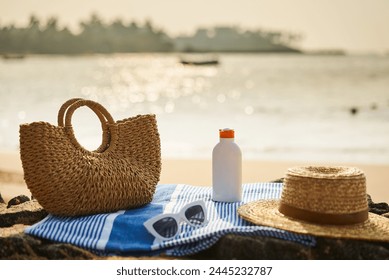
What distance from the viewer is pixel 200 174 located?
6266 mm

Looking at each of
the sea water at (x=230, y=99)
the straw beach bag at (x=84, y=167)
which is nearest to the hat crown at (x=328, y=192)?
the straw beach bag at (x=84, y=167)

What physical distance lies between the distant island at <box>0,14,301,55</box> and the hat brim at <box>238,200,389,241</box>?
2079 cm

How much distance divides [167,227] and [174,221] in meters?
0.04

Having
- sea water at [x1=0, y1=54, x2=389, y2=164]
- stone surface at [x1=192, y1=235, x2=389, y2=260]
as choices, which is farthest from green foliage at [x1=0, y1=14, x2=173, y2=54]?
stone surface at [x1=192, y1=235, x2=389, y2=260]

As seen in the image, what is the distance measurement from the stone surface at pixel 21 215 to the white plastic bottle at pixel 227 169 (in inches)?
35.3

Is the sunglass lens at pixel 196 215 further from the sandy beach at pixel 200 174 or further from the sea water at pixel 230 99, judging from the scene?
the sea water at pixel 230 99

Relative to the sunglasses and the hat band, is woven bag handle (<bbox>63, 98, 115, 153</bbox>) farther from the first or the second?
the hat band

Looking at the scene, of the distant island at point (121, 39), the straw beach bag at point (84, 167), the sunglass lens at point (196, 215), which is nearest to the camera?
the sunglass lens at point (196, 215)

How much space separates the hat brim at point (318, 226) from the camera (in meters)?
2.63

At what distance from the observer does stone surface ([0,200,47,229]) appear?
3160 mm

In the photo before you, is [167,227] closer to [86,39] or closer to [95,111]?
[95,111]

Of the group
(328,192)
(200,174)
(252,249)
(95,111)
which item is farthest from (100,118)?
(200,174)
